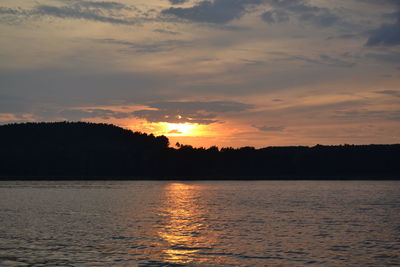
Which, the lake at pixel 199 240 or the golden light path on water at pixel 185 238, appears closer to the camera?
the lake at pixel 199 240

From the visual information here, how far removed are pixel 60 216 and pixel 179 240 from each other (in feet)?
93.9

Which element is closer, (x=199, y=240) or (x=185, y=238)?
(x=199, y=240)

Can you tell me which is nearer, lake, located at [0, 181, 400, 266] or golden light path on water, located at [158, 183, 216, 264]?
lake, located at [0, 181, 400, 266]

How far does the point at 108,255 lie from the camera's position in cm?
3669

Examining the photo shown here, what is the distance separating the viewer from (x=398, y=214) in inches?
2837

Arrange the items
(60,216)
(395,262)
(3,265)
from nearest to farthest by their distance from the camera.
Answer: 1. (3,265)
2. (395,262)
3. (60,216)

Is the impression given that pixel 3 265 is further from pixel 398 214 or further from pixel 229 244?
pixel 398 214

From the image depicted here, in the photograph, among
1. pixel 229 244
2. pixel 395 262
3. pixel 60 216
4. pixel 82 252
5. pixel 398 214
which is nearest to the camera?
pixel 395 262

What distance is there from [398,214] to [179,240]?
1616 inches

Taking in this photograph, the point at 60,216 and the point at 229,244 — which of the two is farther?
the point at 60,216

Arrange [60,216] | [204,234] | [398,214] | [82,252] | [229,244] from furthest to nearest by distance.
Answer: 1. [398,214]
2. [60,216]
3. [204,234]
4. [229,244]
5. [82,252]

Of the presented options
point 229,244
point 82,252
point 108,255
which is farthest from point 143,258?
point 229,244

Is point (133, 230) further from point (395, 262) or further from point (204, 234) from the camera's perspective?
point (395, 262)

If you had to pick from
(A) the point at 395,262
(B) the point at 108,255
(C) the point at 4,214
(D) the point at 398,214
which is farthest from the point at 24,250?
(D) the point at 398,214
